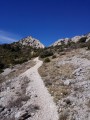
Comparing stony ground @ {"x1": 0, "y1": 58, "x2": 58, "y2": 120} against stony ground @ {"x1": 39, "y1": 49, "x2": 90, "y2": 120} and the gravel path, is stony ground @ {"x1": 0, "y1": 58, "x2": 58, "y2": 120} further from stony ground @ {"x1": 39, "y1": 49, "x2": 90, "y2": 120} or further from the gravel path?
stony ground @ {"x1": 39, "y1": 49, "x2": 90, "y2": 120}

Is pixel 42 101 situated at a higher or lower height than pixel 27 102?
higher

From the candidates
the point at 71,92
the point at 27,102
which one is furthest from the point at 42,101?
the point at 71,92

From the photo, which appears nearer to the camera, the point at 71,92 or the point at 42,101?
the point at 42,101

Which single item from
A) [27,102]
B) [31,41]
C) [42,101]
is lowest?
[27,102]

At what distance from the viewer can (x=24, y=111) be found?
21.0 meters

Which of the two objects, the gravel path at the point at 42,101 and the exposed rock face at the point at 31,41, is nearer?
the gravel path at the point at 42,101

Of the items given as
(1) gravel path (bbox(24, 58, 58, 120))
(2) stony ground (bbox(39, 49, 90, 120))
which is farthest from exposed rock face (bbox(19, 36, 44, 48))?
(1) gravel path (bbox(24, 58, 58, 120))

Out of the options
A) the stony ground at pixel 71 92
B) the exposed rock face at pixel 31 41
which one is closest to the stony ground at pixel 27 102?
the stony ground at pixel 71 92

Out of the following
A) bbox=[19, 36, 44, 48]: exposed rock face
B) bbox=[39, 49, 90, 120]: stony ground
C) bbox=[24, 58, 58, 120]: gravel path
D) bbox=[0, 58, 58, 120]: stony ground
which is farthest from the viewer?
bbox=[19, 36, 44, 48]: exposed rock face

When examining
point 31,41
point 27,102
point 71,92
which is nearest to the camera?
point 27,102

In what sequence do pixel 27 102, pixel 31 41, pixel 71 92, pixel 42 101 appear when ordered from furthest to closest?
pixel 31 41 < pixel 71 92 < pixel 27 102 < pixel 42 101

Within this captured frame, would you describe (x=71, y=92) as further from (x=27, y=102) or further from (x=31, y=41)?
(x=31, y=41)

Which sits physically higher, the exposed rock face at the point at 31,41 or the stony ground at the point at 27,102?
the exposed rock face at the point at 31,41

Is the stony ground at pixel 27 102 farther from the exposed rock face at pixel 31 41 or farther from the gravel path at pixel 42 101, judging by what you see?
the exposed rock face at pixel 31 41
